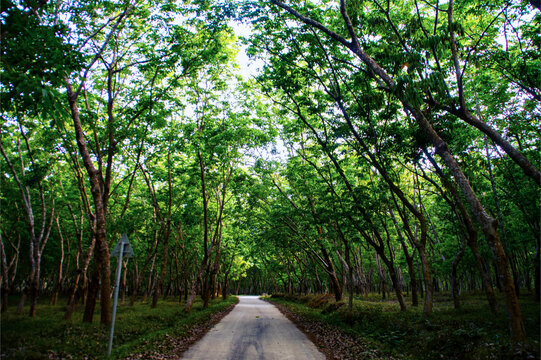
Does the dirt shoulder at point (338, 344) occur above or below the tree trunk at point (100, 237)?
below

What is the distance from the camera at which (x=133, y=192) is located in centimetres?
2350

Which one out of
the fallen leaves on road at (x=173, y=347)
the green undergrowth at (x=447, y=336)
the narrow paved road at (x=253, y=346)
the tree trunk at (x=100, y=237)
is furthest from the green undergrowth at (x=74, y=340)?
the green undergrowth at (x=447, y=336)

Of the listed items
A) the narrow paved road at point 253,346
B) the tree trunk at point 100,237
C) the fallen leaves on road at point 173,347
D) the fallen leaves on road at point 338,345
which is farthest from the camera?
the tree trunk at point 100,237

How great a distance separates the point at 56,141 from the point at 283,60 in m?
11.2

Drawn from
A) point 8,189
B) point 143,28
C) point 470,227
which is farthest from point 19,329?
point 470,227

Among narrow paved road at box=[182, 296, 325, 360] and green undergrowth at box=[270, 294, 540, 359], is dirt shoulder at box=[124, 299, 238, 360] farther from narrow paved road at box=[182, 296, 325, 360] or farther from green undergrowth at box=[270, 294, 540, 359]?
green undergrowth at box=[270, 294, 540, 359]

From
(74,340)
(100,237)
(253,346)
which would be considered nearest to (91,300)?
(100,237)

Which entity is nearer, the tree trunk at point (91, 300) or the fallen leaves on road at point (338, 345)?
the fallen leaves on road at point (338, 345)

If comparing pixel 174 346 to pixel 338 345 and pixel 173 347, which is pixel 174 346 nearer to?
pixel 173 347

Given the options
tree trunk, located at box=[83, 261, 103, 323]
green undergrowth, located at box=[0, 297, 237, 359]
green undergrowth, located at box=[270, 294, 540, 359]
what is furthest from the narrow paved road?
tree trunk, located at box=[83, 261, 103, 323]

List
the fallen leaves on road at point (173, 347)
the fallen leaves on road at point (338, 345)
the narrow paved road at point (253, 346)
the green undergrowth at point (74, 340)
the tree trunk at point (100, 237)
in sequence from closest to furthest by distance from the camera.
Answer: the green undergrowth at point (74, 340) < the fallen leaves on road at point (173, 347) < the narrow paved road at point (253, 346) < the fallen leaves on road at point (338, 345) < the tree trunk at point (100, 237)

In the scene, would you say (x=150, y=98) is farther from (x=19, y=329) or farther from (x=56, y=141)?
(x=19, y=329)

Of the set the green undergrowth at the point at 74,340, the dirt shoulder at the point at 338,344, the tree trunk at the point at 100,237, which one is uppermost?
the tree trunk at the point at 100,237

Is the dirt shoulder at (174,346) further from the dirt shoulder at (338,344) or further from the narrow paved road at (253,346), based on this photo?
the dirt shoulder at (338,344)
